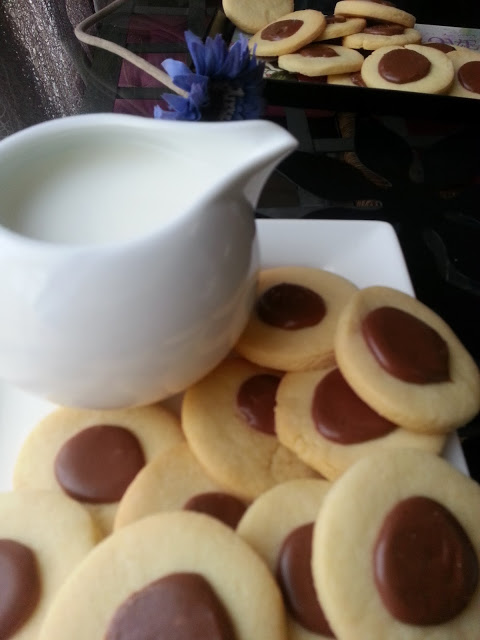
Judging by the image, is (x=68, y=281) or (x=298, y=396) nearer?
(x=68, y=281)

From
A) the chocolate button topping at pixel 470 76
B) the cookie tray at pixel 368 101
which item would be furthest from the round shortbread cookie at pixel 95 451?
the chocolate button topping at pixel 470 76

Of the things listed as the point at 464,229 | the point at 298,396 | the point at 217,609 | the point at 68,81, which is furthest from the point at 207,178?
the point at 68,81

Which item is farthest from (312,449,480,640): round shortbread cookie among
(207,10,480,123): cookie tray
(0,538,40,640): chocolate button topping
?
(207,10,480,123): cookie tray

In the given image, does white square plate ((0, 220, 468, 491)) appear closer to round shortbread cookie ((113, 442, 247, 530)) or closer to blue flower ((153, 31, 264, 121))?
blue flower ((153, 31, 264, 121))

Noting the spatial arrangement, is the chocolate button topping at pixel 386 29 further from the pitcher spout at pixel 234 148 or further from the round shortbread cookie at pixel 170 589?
the round shortbread cookie at pixel 170 589

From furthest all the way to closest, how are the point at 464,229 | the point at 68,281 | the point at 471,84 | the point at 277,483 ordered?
1. the point at 471,84
2. the point at 464,229
3. the point at 277,483
4. the point at 68,281

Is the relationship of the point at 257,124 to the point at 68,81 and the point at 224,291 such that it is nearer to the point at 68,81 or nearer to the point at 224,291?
the point at 224,291
